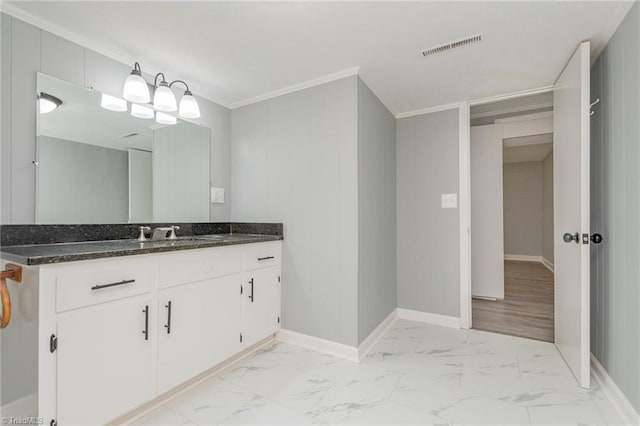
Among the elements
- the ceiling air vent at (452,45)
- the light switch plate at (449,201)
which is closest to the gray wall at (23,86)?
the ceiling air vent at (452,45)

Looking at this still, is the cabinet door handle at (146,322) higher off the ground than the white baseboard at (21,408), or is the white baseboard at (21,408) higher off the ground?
the cabinet door handle at (146,322)

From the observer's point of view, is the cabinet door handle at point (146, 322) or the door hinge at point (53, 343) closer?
the door hinge at point (53, 343)

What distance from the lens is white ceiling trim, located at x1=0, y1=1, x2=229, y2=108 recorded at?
1.50 meters

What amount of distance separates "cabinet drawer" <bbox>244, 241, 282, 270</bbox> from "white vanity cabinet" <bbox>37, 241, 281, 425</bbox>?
1.4 inches

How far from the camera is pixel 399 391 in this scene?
175cm

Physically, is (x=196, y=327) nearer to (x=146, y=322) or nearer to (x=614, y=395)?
(x=146, y=322)

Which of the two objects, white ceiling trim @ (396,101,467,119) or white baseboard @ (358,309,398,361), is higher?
white ceiling trim @ (396,101,467,119)

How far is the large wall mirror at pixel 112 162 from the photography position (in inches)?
66.2

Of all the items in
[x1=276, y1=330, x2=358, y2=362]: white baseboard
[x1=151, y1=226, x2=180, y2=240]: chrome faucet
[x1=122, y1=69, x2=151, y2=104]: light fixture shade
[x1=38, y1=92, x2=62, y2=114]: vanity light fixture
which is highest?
[x1=122, y1=69, x2=151, y2=104]: light fixture shade

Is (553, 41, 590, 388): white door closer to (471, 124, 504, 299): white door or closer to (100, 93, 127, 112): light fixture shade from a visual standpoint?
(471, 124, 504, 299): white door

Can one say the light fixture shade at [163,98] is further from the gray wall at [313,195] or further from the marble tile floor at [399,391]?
the marble tile floor at [399,391]

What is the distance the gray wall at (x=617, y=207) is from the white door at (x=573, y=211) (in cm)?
12

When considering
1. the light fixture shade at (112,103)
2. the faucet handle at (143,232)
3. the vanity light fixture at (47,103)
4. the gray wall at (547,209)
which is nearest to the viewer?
the vanity light fixture at (47,103)

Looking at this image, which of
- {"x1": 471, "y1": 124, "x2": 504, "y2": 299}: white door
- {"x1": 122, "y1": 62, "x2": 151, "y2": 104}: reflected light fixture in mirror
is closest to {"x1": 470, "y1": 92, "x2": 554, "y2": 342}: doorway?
{"x1": 471, "y1": 124, "x2": 504, "y2": 299}: white door
